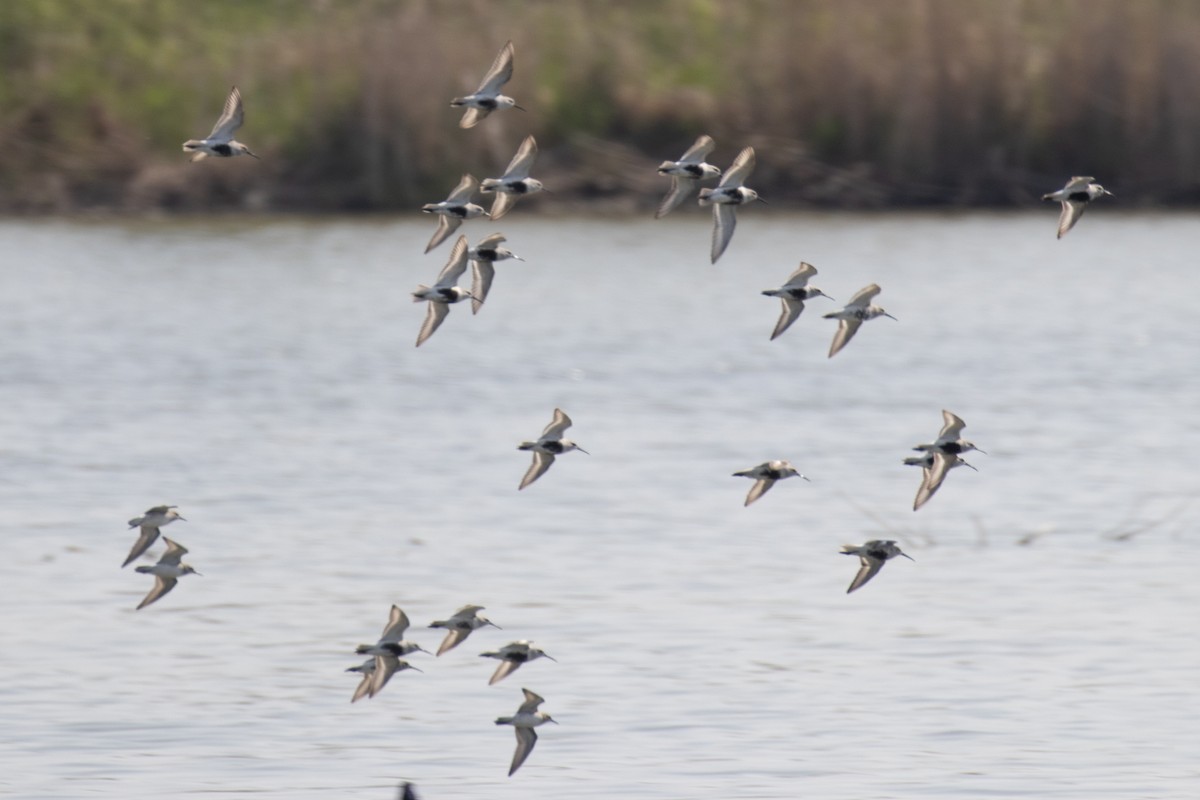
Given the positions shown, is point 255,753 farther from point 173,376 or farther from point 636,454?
point 173,376

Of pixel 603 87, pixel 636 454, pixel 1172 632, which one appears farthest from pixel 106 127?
pixel 1172 632

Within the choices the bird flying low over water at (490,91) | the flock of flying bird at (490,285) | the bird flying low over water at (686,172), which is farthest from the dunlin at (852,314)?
the bird flying low over water at (490,91)

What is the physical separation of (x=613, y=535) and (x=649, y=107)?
75.9 ft

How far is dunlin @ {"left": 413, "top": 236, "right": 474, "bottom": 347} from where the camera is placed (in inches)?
480

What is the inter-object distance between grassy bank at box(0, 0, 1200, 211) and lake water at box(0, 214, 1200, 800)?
3.98 meters

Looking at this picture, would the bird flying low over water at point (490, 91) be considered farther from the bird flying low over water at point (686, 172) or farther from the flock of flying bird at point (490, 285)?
the bird flying low over water at point (686, 172)

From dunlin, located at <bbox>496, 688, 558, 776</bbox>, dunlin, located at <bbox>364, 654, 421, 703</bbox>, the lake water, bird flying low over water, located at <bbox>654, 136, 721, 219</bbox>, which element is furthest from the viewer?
the lake water

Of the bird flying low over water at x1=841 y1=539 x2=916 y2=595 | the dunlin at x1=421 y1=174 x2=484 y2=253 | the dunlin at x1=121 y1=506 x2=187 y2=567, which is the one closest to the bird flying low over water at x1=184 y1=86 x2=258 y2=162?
the dunlin at x1=421 y1=174 x2=484 y2=253

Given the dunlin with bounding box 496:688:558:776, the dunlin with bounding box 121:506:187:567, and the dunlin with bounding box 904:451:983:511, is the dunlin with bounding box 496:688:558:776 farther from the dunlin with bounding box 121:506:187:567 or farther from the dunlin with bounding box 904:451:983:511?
the dunlin with bounding box 904:451:983:511

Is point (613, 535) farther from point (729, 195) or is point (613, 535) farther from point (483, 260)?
point (729, 195)

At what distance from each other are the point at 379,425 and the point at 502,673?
38.2 feet

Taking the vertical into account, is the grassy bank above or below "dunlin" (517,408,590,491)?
above

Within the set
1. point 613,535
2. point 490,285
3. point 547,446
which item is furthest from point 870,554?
point 613,535

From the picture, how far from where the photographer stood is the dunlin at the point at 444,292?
12180 millimetres
